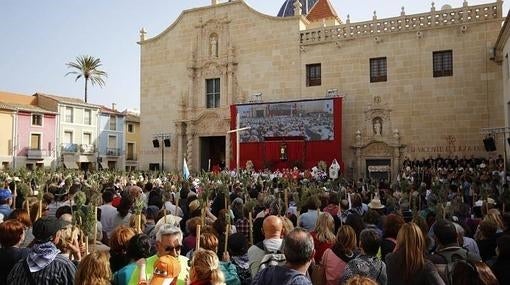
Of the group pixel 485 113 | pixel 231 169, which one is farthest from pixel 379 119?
pixel 231 169

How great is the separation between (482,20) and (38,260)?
74.9 feet

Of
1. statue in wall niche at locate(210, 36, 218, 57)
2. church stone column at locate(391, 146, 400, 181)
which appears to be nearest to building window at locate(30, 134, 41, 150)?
statue in wall niche at locate(210, 36, 218, 57)

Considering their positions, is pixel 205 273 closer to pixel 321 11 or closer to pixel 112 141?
pixel 321 11

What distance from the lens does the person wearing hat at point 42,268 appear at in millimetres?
3393

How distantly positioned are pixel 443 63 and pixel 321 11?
17.1 m

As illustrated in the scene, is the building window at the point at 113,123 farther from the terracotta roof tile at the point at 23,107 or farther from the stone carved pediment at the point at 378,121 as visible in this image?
the stone carved pediment at the point at 378,121

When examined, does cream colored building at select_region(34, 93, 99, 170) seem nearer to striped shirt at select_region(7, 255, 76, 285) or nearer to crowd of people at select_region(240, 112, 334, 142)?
crowd of people at select_region(240, 112, 334, 142)

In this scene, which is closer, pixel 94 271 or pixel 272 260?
pixel 94 271

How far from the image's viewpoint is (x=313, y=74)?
25.6 metres

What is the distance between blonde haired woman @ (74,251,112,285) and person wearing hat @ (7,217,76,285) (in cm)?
40

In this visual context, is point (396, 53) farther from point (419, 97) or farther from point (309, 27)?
point (309, 27)

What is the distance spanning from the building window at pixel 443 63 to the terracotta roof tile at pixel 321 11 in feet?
49.5

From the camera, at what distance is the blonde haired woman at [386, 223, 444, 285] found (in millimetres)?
3385

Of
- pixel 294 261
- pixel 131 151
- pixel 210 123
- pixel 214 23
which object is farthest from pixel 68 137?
pixel 294 261
